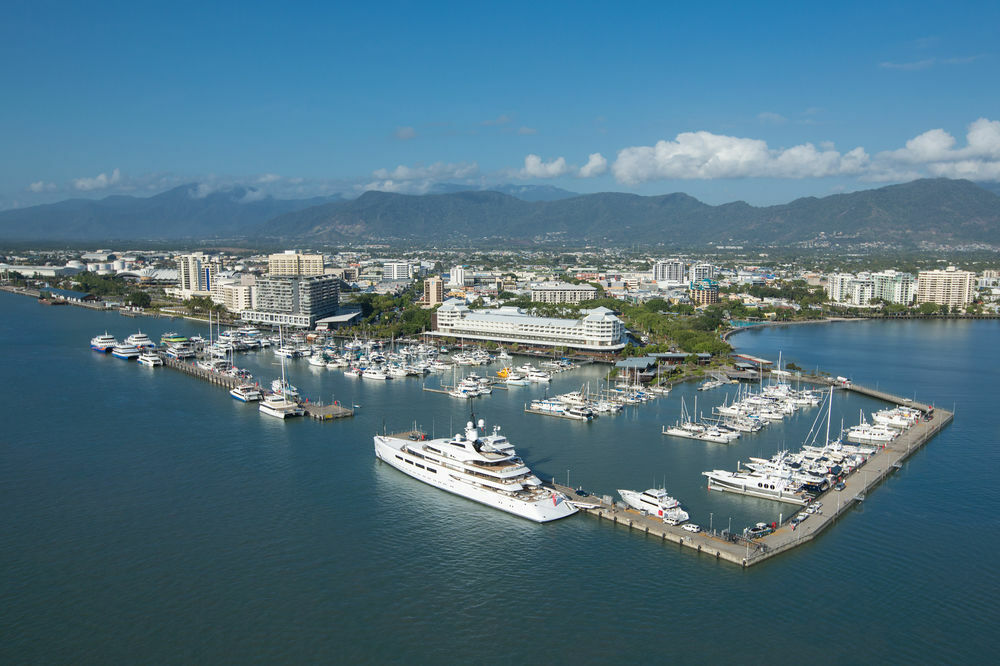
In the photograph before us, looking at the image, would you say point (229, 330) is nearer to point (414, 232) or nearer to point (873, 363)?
point (873, 363)

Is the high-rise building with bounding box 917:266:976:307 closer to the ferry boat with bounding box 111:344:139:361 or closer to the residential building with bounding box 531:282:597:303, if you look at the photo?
the residential building with bounding box 531:282:597:303

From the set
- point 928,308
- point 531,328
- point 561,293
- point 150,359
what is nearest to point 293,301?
point 150,359

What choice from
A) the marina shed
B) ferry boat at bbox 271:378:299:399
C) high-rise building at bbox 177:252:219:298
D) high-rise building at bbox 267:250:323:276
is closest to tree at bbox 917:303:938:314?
the marina shed

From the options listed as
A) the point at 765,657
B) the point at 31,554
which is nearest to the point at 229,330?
the point at 31,554

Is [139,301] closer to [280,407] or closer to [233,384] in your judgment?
[233,384]

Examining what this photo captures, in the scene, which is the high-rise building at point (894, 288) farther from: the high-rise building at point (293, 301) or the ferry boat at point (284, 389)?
the ferry boat at point (284, 389)
